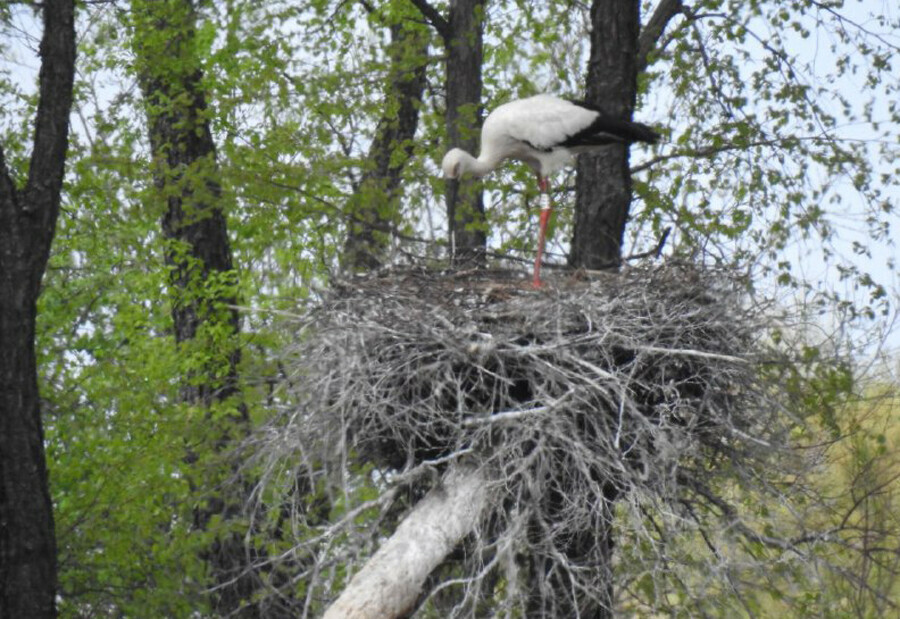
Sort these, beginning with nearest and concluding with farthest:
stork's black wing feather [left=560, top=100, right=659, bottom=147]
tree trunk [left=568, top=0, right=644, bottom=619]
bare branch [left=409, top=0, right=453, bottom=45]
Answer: stork's black wing feather [left=560, top=100, right=659, bottom=147] < tree trunk [left=568, top=0, right=644, bottom=619] < bare branch [left=409, top=0, right=453, bottom=45]

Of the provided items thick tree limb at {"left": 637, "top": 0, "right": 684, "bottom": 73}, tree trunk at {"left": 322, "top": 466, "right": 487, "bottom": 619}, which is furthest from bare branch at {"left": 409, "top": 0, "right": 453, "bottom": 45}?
tree trunk at {"left": 322, "top": 466, "right": 487, "bottom": 619}

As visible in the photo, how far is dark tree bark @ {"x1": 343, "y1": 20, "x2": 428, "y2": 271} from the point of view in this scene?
11953 millimetres

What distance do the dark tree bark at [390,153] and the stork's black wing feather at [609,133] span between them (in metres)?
3.12

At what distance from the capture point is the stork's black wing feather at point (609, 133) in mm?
8078

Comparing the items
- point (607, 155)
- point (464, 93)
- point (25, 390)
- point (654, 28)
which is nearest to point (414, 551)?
point (25, 390)

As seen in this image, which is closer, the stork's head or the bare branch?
the stork's head

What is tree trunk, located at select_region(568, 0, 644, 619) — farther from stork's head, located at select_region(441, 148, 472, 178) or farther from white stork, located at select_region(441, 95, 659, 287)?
stork's head, located at select_region(441, 148, 472, 178)

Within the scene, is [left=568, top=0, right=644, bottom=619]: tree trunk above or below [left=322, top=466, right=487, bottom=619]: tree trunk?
above

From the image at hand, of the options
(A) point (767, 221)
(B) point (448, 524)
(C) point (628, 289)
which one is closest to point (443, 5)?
(A) point (767, 221)

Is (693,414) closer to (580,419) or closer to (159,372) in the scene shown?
(580,419)

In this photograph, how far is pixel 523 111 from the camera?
328 inches

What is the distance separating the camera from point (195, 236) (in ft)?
41.9

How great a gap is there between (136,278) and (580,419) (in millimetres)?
8297

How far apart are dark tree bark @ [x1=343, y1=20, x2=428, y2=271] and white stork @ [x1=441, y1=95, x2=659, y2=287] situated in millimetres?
2625
